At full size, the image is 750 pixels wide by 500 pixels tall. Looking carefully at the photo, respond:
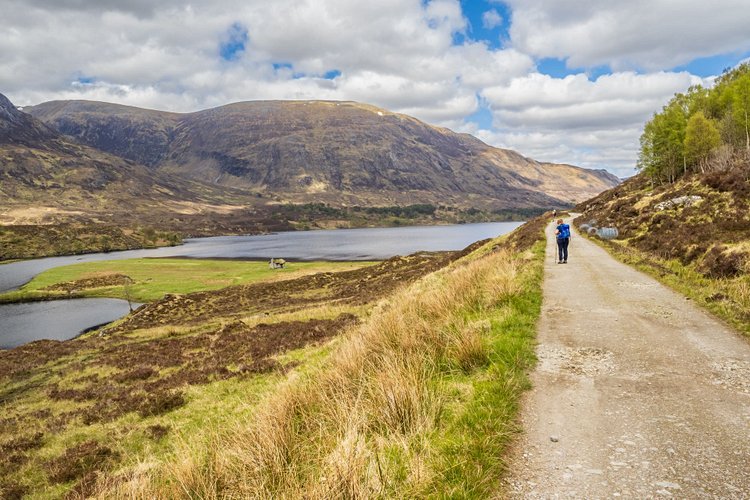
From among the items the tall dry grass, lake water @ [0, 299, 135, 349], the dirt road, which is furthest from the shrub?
lake water @ [0, 299, 135, 349]

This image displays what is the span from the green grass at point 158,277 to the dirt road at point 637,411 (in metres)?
62.5

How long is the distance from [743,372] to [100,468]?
1538 cm

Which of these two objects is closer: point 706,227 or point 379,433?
point 379,433

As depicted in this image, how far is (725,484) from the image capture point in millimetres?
4270

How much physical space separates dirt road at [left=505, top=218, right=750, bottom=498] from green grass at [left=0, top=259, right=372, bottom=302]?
6249cm

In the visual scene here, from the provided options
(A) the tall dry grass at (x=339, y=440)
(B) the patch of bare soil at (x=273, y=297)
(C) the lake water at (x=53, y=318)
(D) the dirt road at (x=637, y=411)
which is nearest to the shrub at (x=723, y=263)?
(D) the dirt road at (x=637, y=411)

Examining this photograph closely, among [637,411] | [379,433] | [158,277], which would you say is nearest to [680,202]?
[637,411]

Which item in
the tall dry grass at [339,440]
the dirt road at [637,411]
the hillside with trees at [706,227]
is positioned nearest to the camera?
the dirt road at [637,411]

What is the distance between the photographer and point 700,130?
2554 inches

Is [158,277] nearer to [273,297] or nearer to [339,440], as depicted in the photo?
[273,297]

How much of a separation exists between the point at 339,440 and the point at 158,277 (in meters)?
81.3

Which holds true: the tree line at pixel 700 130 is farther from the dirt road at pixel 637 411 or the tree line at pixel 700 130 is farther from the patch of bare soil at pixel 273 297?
the dirt road at pixel 637 411

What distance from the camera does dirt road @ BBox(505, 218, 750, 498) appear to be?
4480 mm

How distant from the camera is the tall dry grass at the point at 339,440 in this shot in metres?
4.71
